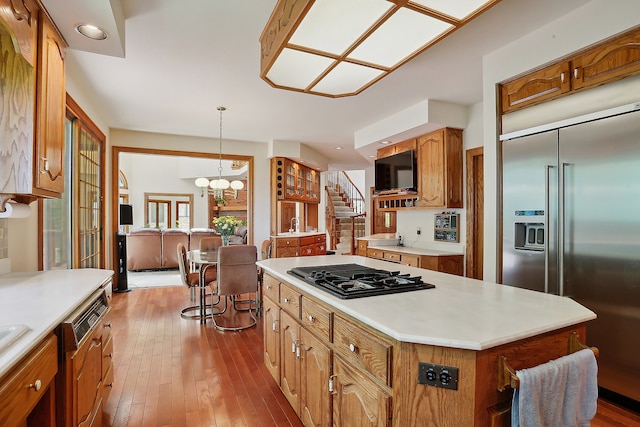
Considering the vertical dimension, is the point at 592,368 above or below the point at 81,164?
→ below

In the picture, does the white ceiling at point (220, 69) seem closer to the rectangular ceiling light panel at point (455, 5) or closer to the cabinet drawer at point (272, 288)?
the rectangular ceiling light panel at point (455, 5)

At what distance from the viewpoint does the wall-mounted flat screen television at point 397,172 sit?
462 centimetres

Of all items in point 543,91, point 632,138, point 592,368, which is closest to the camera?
point 592,368

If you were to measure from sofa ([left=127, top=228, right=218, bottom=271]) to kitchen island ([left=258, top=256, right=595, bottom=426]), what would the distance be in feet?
20.8

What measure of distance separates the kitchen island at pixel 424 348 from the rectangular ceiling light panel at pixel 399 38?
1491mm

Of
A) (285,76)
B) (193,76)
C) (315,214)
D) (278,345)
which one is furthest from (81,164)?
(315,214)

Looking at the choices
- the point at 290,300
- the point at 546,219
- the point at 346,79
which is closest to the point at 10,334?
the point at 290,300

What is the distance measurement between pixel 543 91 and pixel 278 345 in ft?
8.96

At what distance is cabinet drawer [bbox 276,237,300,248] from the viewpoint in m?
6.36

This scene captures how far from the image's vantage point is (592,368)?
1174 millimetres

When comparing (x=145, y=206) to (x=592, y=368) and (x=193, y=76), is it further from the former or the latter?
(x=592, y=368)

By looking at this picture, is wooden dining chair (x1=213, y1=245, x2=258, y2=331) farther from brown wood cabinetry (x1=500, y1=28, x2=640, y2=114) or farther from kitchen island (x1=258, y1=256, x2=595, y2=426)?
brown wood cabinetry (x1=500, y1=28, x2=640, y2=114)

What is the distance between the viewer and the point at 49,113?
1.92 meters

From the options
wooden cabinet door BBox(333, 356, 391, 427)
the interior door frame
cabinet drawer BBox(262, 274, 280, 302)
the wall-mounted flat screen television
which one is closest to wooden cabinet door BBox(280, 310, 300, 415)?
cabinet drawer BBox(262, 274, 280, 302)
